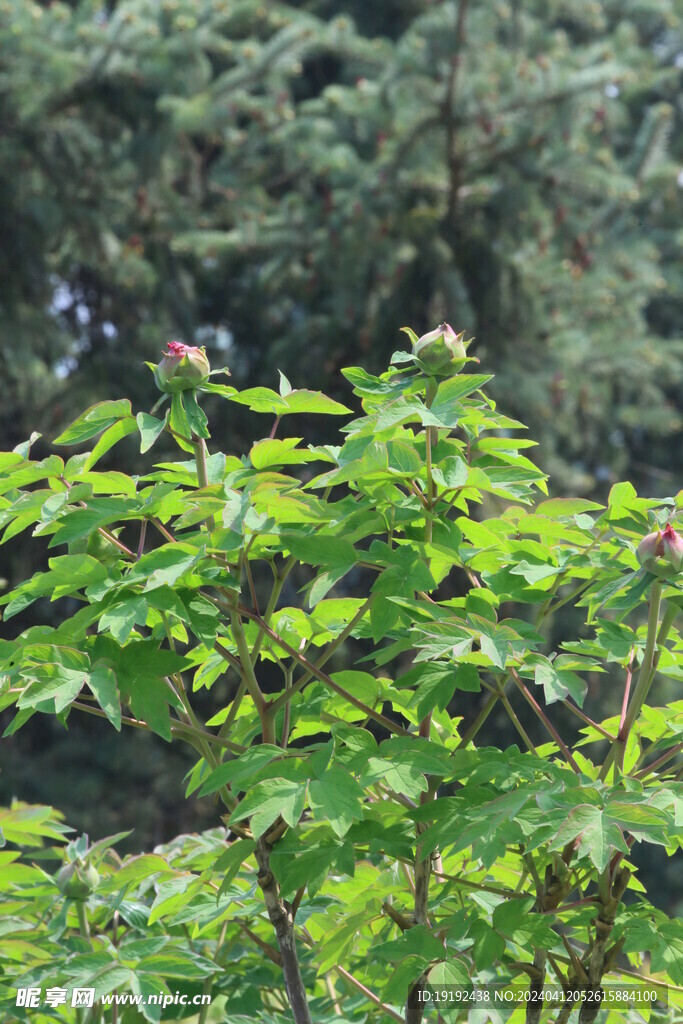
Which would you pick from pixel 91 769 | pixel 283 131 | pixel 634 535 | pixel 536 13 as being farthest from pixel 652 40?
pixel 634 535

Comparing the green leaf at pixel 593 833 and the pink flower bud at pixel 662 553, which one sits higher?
the pink flower bud at pixel 662 553

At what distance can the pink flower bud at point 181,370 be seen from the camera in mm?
1052

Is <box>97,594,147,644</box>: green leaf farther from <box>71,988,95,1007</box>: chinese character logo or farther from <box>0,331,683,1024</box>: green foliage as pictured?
<box>71,988,95,1007</box>: chinese character logo

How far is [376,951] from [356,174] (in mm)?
4741

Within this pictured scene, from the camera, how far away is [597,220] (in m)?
6.29

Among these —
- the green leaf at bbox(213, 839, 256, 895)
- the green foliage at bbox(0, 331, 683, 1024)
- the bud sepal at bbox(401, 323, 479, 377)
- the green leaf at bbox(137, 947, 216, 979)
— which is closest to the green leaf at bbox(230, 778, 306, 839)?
the green foliage at bbox(0, 331, 683, 1024)

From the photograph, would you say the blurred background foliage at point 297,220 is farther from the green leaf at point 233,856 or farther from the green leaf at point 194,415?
the green leaf at point 233,856

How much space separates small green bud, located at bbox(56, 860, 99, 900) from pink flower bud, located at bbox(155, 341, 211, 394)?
0.67 m

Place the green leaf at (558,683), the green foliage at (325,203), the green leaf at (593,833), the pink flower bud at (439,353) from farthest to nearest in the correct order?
the green foliage at (325,203) → the pink flower bud at (439,353) → the green leaf at (558,683) → the green leaf at (593,833)

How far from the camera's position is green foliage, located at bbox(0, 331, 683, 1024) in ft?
3.01

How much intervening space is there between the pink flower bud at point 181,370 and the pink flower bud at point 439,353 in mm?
217

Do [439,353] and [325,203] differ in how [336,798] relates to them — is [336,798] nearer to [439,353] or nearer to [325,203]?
[439,353]

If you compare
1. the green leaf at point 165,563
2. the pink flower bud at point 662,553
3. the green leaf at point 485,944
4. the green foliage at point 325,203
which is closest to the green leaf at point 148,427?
the green leaf at point 165,563

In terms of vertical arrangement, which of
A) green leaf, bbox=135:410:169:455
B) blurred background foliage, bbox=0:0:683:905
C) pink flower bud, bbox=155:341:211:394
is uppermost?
pink flower bud, bbox=155:341:211:394
